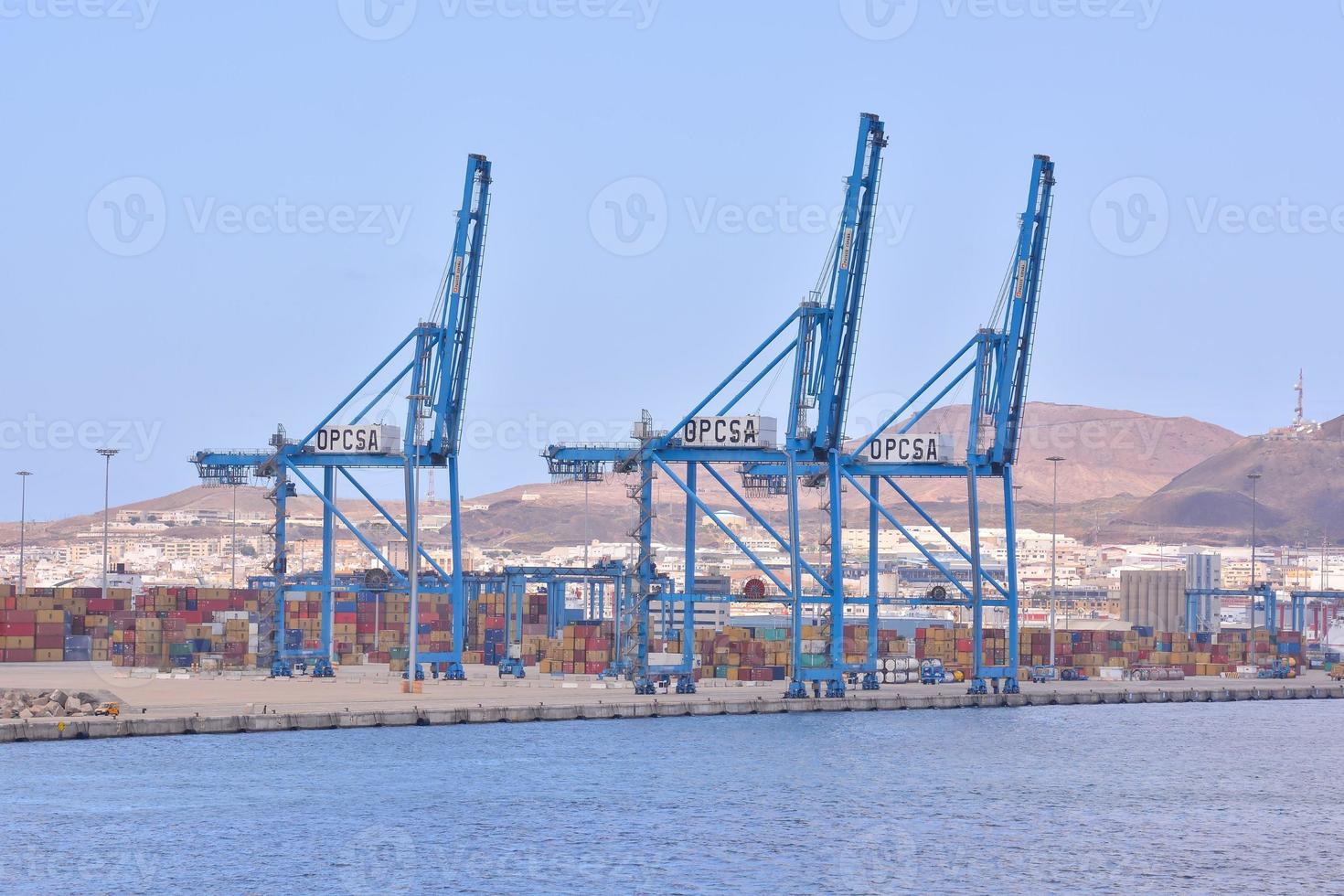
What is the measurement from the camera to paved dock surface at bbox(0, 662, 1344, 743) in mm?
60188

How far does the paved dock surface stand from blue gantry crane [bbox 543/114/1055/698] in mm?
2173

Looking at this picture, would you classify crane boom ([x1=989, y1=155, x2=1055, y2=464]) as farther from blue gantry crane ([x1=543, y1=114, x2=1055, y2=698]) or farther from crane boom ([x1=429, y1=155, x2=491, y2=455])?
crane boom ([x1=429, y1=155, x2=491, y2=455])

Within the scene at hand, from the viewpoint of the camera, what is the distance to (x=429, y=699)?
70.3 meters

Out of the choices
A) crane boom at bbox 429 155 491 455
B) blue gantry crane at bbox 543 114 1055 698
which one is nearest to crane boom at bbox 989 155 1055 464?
blue gantry crane at bbox 543 114 1055 698

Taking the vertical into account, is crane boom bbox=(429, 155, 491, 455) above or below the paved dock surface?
above

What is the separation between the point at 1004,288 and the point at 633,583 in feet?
60.5

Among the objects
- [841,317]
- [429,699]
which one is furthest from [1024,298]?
[429,699]

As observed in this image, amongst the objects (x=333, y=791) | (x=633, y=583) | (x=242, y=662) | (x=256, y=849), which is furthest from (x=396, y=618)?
(x=256, y=849)

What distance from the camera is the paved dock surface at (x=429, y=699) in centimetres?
6019

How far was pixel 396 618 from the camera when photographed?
110 meters

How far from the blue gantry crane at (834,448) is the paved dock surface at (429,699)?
2.17 meters

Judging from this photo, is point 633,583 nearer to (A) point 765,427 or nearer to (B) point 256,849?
(A) point 765,427

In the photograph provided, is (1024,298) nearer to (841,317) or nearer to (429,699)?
(841,317)

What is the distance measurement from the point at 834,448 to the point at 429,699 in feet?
55.3
